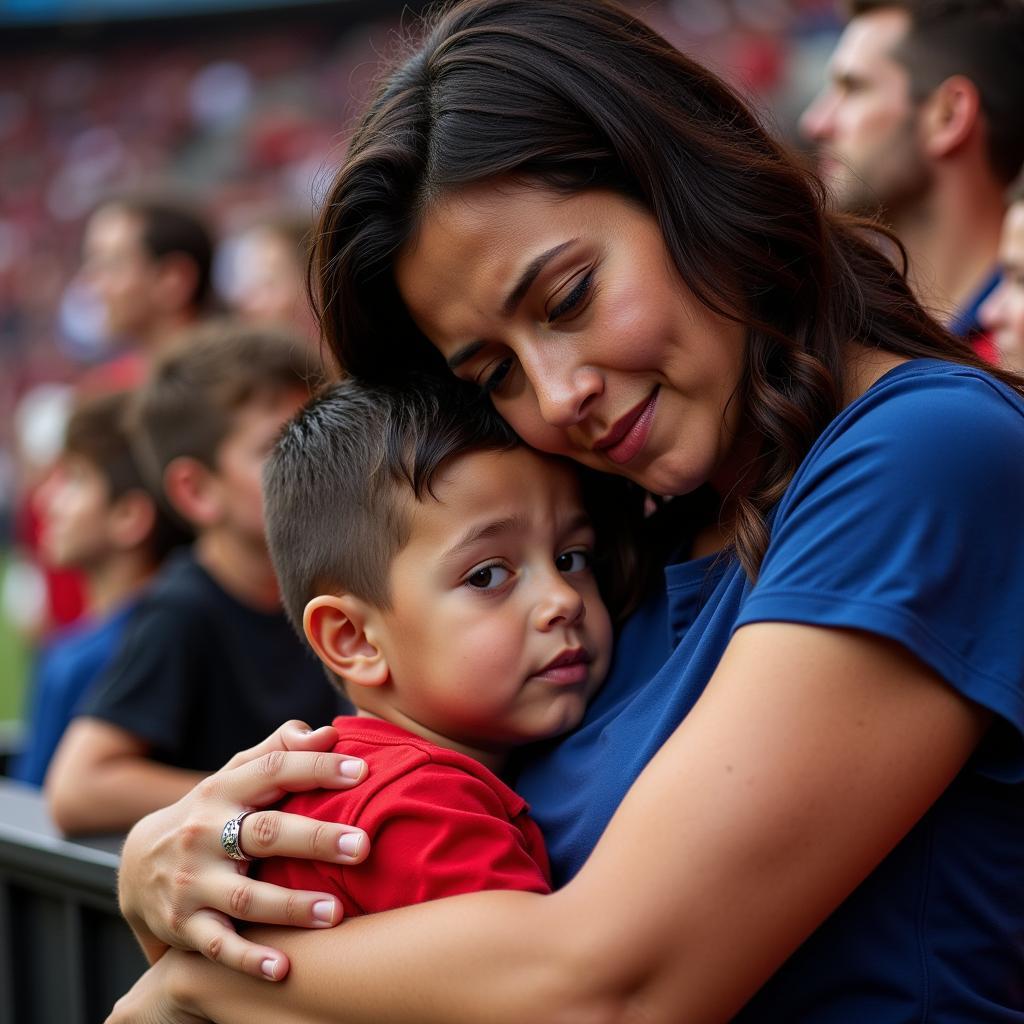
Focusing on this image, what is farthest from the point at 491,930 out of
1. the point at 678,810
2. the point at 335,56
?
the point at 335,56

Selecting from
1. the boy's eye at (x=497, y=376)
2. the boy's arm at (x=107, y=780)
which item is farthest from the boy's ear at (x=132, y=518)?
the boy's eye at (x=497, y=376)

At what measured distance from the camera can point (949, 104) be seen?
12.7 ft

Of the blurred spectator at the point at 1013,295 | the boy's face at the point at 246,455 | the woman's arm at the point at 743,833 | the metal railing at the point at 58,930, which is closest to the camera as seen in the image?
the woman's arm at the point at 743,833

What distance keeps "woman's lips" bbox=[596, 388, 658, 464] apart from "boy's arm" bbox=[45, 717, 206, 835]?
135 cm

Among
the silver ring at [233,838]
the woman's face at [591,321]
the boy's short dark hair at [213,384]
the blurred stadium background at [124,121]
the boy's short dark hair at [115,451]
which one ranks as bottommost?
the blurred stadium background at [124,121]

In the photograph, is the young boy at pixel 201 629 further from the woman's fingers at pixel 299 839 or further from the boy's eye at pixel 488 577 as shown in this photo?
the woman's fingers at pixel 299 839

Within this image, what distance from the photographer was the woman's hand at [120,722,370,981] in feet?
5.01

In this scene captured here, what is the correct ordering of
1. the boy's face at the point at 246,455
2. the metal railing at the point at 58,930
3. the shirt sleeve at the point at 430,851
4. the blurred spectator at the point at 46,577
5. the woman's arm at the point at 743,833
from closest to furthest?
the woman's arm at the point at 743,833 < the shirt sleeve at the point at 430,851 < the metal railing at the point at 58,930 < the boy's face at the point at 246,455 < the blurred spectator at the point at 46,577

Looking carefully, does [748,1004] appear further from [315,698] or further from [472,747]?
[315,698]

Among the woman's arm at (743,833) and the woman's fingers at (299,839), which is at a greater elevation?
the woman's arm at (743,833)

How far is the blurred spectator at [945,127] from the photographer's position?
385cm

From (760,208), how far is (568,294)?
27 centimetres

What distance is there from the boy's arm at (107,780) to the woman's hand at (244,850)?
92 centimetres

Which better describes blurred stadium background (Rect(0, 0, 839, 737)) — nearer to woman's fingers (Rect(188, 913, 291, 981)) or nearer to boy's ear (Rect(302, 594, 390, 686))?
boy's ear (Rect(302, 594, 390, 686))
